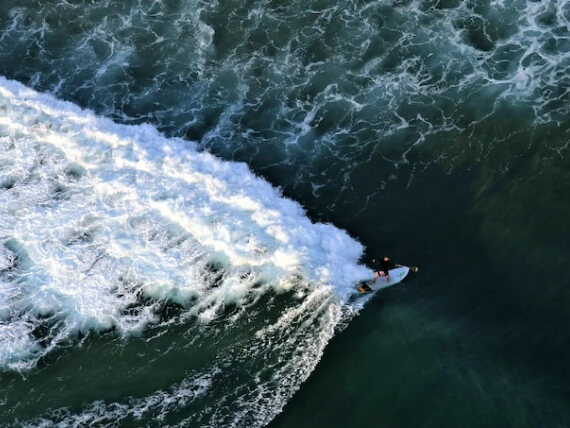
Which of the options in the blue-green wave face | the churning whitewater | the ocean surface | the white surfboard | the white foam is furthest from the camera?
the blue-green wave face

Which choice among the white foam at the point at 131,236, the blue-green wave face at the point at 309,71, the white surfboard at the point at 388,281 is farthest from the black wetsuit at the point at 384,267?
the blue-green wave face at the point at 309,71

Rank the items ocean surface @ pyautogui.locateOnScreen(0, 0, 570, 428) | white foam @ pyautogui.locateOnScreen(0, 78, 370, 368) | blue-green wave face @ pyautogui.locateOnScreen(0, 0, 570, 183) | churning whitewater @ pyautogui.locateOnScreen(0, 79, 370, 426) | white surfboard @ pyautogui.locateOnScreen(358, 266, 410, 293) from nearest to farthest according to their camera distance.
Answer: ocean surface @ pyautogui.locateOnScreen(0, 0, 570, 428), churning whitewater @ pyautogui.locateOnScreen(0, 79, 370, 426), white surfboard @ pyautogui.locateOnScreen(358, 266, 410, 293), white foam @ pyautogui.locateOnScreen(0, 78, 370, 368), blue-green wave face @ pyautogui.locateOnScreen(0, 0, 570, 183)

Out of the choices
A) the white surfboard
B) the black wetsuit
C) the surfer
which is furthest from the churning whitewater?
the black wetsuit

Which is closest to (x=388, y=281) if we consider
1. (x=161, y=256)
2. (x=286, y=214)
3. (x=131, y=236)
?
(x=286, y=214)

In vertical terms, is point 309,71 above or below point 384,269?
above

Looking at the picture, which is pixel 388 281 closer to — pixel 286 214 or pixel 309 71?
pixel 286 214

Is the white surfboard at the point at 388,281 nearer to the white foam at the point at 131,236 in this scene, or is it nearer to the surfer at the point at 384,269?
the surfer at the point at 384,269

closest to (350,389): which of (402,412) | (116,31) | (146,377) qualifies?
(402,412)

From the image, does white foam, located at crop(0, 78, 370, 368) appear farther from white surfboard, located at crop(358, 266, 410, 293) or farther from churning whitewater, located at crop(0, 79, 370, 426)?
white surfboard, located at crop(358, 266, 410, 293)
